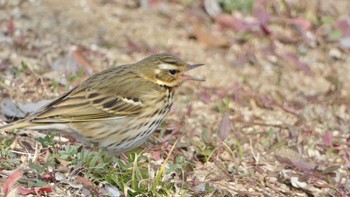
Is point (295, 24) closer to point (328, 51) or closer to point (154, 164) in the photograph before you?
point (328, 51)

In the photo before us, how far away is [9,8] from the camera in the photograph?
951 centimetres

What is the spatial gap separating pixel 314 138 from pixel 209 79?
5.05 feet

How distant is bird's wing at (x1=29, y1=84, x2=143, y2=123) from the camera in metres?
6.31

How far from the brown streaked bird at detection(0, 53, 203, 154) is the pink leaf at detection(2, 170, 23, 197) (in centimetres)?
47

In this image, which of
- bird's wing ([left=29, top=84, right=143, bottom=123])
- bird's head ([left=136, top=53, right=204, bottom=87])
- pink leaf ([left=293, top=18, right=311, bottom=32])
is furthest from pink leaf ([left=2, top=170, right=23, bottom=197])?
pink leaf ([left=293, top=18, right=311, bottom=32])

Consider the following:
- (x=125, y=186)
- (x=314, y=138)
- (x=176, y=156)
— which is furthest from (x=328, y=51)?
(x=125, y=186)

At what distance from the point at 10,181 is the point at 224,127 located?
2253 mm

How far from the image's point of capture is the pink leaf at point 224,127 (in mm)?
7216

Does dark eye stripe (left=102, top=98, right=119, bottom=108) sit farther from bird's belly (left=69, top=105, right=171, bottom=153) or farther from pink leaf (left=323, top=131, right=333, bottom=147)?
pink leaf (left=323, top=131, right=333, bottom=147)

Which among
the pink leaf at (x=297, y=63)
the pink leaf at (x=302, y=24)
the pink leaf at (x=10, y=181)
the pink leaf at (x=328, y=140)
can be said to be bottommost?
the pink leaf at (x=10, y=181)

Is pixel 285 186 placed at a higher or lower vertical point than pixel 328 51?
lower

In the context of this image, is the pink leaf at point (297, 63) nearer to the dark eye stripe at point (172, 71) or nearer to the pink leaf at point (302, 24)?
the pink leaf at point (302, 24)

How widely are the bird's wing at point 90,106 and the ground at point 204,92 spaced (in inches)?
9.9

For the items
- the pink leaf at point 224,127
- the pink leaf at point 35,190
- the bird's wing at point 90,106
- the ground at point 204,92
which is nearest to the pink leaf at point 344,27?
the ground at point 204,92
